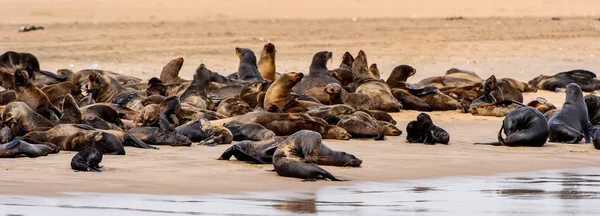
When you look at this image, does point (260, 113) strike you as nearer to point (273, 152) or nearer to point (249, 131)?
point (249, 131)

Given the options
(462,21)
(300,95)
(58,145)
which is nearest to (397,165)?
(58,145)

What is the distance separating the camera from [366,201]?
6.81m

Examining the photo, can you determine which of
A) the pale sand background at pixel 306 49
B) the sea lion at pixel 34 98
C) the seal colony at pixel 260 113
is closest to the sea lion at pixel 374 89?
the seal colony at pixel 260 113

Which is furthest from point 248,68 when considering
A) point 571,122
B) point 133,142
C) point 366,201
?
point 366,201

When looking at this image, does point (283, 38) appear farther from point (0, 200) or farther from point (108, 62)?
point (0, 200)

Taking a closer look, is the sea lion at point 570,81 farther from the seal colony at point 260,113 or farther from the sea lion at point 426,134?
the sea lion at point 426,134

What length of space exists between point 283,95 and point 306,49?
1350 cm

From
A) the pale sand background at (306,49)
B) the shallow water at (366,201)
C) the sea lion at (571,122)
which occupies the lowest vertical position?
the pale sand background at (306,49)

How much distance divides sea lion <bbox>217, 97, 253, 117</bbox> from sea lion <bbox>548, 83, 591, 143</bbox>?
2885 mm

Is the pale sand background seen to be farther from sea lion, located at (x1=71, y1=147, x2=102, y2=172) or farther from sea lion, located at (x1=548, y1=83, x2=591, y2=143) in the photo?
sea lion, located at (x1=548, y1=83, x2=591, y2=143)

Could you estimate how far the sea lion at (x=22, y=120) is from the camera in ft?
32.1

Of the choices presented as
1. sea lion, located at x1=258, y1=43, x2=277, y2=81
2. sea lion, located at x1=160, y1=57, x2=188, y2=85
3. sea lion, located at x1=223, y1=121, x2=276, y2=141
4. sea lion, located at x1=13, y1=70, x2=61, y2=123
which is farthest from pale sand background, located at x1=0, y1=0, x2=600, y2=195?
sea lion, located at x1=160, y1=57, x2=188, y2=85

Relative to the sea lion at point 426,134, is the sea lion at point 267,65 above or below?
below

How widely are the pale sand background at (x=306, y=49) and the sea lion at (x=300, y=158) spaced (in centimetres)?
13
